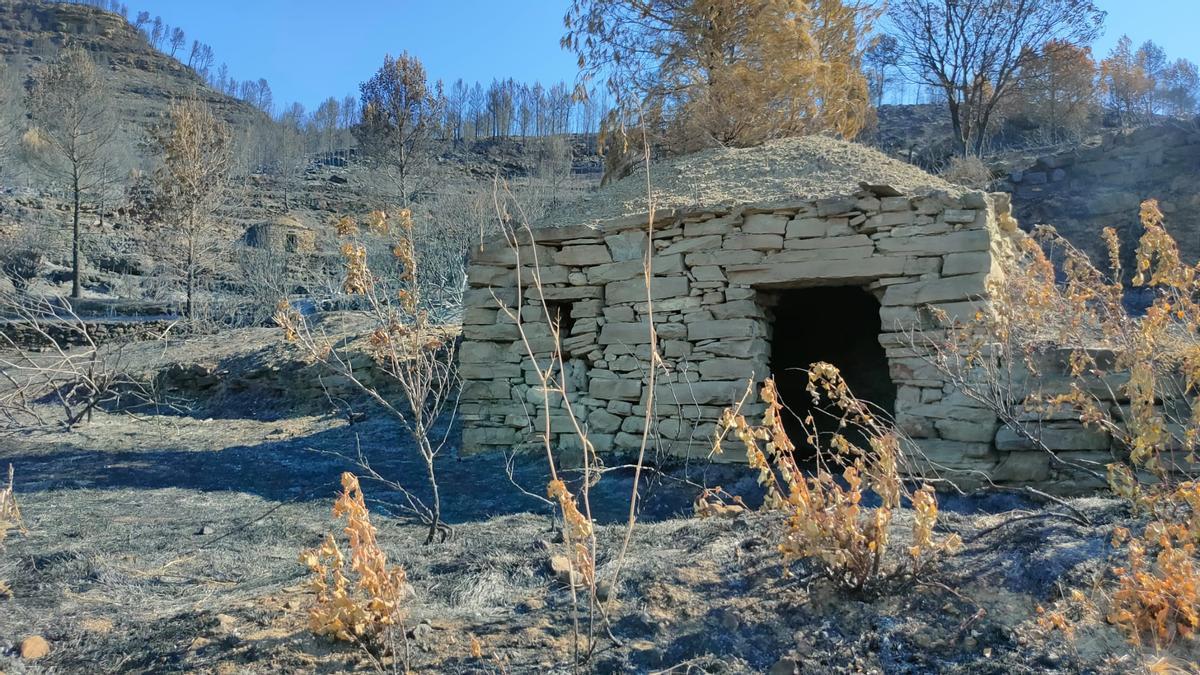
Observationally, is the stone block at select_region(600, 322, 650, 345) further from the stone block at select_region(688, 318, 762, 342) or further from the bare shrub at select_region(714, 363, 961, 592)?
the bare shrub at select_region(714, 363, 961, 592)

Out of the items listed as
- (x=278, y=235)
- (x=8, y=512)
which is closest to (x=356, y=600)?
(x=8, y=512)

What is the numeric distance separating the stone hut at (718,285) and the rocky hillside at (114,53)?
44.2 meters

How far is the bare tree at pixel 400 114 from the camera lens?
17281 millimetres

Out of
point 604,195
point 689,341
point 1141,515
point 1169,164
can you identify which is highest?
point 1169,164

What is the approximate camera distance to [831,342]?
8227 millimetres

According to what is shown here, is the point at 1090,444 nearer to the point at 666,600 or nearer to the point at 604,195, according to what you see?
the point at 666,600

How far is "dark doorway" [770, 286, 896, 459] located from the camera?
25.7 ft

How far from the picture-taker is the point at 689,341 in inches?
240

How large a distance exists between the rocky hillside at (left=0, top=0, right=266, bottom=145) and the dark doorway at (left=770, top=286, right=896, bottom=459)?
4470 centimetres

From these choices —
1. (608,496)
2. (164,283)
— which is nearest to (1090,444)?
(608,496)

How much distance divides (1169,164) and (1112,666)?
15.1m

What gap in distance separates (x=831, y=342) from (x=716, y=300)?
8.89 ft

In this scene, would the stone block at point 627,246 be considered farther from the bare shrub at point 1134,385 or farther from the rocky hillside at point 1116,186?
the rocky hillside at point 1116,186

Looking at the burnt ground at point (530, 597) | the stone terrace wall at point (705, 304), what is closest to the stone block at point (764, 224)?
the stone terrace wall at point (705, 304)
